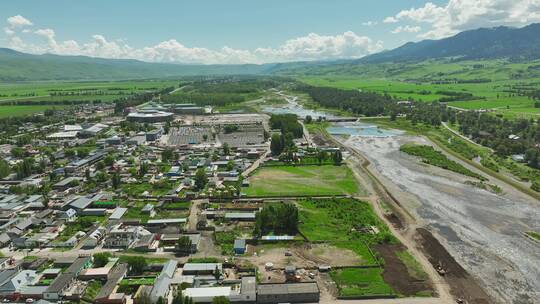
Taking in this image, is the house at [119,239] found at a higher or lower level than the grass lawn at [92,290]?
higher

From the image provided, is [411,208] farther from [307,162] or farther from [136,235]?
[136,235]

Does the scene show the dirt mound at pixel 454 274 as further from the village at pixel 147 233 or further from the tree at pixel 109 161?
the tree at pixel 109 161

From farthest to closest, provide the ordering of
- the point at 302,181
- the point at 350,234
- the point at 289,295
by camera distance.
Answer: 1. the point at 302,181
2. the point at 350,234
3. the point at 289,295

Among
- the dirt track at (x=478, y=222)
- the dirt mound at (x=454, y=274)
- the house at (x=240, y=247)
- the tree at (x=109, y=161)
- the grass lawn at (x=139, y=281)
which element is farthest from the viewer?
the tree at (x=109, y=161)

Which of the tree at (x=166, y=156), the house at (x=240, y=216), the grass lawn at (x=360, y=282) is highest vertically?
the tree at (x=166, y=156)

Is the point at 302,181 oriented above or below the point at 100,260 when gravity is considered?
above

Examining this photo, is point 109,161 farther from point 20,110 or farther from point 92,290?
point 20,110

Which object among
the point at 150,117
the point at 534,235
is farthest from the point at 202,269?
the point at 150,117

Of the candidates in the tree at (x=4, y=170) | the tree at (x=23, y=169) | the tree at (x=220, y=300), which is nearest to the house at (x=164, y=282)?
the tree at (x=220, y=300)

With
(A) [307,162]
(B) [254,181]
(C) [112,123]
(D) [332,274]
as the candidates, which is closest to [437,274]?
(D) [332,274]
